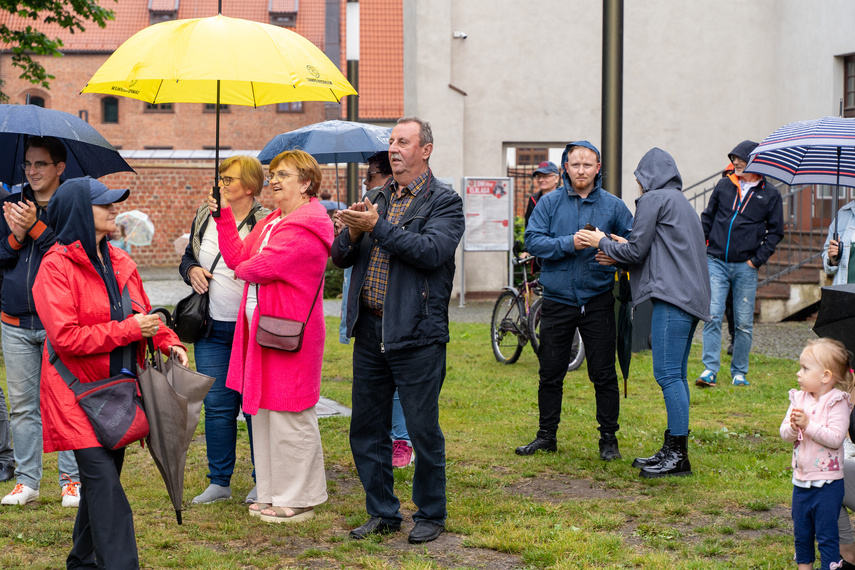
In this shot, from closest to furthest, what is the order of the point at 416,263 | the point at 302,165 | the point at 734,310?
the point at 416,263 → the point at 302,165 → the point at 734,310

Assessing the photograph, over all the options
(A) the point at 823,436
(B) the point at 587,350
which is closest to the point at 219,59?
(B) the point at 587,350

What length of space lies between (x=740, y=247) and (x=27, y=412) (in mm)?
6627

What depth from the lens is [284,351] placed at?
5.01 meters

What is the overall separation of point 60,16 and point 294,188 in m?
11.2

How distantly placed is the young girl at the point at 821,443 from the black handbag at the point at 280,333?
2.38 metres

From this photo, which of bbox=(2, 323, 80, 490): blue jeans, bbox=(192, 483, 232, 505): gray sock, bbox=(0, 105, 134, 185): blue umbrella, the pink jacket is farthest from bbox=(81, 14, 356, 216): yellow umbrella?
the pink jacket

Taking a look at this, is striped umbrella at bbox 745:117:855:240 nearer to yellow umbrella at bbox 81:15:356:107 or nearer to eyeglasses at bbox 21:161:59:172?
yellow umbrella at bbox 81:15:356:107

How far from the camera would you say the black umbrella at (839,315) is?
4137 mm

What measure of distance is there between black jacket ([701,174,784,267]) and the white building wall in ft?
27.8

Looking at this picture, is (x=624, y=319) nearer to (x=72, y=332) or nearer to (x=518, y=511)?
(x=518, y=511)

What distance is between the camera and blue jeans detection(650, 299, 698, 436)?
19.2ft

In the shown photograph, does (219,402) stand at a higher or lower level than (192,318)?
lower

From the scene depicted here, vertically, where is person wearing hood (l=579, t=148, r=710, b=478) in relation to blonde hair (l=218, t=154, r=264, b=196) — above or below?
below

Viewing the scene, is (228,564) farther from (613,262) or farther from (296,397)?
A: (613,262)
